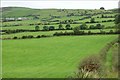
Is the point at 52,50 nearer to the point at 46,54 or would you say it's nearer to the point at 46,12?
the point at 46,54

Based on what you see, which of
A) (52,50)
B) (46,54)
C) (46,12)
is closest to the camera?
(46,54)

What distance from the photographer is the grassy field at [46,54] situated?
30.9 m

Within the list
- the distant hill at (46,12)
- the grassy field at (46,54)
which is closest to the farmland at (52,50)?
the grassy field at (46,54)

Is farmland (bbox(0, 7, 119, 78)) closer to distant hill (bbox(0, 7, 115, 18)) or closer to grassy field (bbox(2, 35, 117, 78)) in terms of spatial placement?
grassy field (bbox(2, 35, 117, 78))

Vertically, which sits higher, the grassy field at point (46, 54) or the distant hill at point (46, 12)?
the distant hill at point (46, 12)

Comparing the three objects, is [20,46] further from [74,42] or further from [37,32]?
[37,32]

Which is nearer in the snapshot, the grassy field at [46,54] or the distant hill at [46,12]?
the grassy field at [46,54]

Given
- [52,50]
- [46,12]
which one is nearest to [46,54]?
[52,50]

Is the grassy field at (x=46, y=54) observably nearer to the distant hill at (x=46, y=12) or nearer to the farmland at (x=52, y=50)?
the farmland at (x=52, y=50)

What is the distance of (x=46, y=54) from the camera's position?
149 ft

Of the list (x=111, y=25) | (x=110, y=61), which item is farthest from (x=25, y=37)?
(x=110, y=61)

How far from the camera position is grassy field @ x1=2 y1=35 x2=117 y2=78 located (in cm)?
3088

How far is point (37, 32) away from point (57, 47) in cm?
1714

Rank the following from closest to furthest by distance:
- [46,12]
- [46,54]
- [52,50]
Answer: [46,54], [52,50], [46,12]
